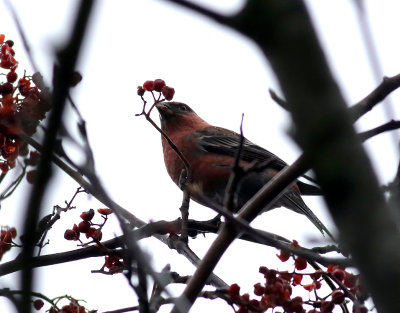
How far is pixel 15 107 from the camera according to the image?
3379 mm

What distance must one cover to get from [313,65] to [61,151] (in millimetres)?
841

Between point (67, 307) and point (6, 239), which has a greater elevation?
point (6, 239)

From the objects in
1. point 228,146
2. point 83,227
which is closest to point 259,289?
point 83,227

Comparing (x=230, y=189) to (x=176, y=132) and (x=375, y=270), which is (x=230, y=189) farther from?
(x=176, y=132)

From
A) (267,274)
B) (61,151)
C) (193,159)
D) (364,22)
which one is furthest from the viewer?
(193,159)

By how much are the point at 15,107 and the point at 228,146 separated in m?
4.90

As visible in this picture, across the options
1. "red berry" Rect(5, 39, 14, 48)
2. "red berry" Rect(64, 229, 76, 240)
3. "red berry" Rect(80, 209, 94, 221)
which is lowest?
"red berry" Rect(64, 229, 76, 240)

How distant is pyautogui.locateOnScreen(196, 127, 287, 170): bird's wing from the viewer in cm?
Answer: 796

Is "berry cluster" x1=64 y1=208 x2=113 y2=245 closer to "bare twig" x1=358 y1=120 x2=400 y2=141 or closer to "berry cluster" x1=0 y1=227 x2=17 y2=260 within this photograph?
"berry cluster" x1=0 y1=227 x2=17 y2=260

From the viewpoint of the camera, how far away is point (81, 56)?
1.48 m

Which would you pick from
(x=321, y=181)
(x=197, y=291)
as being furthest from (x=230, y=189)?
(x=321, y=181)

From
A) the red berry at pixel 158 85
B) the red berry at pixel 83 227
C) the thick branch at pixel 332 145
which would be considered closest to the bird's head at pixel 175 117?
the red berry at pixel 158 85

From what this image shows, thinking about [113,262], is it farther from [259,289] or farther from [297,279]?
[297,279]

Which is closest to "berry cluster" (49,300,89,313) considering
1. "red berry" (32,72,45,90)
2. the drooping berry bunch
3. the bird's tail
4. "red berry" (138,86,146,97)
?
the drooping berry bunch
